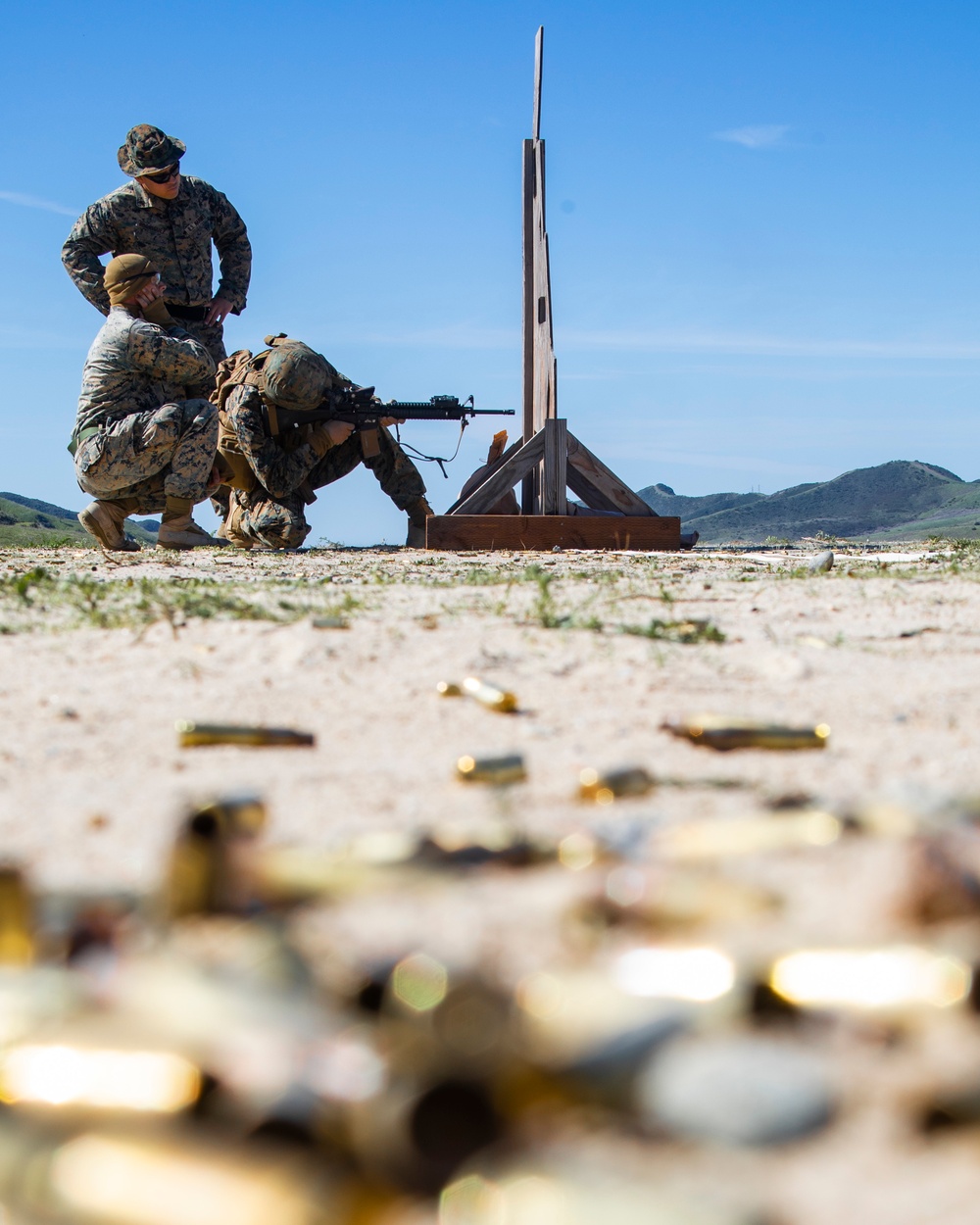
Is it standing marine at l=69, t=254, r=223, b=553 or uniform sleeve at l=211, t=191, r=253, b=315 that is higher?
uniform sleeve at l=211, t=191, r=253, b=315

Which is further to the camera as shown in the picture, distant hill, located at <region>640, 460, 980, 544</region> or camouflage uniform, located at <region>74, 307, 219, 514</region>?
distant hill, located at <region>640, 460, 980, 544</region>

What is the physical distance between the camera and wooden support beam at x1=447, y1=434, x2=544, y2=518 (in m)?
8.88

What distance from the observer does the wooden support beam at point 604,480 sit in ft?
29.5

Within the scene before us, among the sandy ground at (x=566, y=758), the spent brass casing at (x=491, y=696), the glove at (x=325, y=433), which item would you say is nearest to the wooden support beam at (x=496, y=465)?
the glove at (x=325, y=433)

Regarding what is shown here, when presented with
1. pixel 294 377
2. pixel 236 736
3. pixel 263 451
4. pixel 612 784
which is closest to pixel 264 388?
pixel 294 377

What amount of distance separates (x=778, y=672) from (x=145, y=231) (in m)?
7.75

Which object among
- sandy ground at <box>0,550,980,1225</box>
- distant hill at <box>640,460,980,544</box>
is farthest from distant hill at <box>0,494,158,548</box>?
sandy ground at <box>0,550,980,1225</box>

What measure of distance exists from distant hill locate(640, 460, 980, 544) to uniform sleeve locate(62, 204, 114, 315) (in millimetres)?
8891

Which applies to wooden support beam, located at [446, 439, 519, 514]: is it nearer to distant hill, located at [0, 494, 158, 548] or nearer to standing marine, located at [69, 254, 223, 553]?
standing marine, located at [69, 254, 223, 553]

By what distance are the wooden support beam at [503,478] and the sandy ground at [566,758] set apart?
169 inches

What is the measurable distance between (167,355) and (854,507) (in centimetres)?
1288

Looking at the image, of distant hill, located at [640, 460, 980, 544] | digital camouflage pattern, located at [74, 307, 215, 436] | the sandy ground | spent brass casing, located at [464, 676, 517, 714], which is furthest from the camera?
distant hill, located at [640, 460, 980, 544]

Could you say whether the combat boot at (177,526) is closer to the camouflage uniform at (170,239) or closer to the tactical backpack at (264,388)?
the tactical backpack at (264,388)

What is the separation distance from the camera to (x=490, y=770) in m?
1.90
